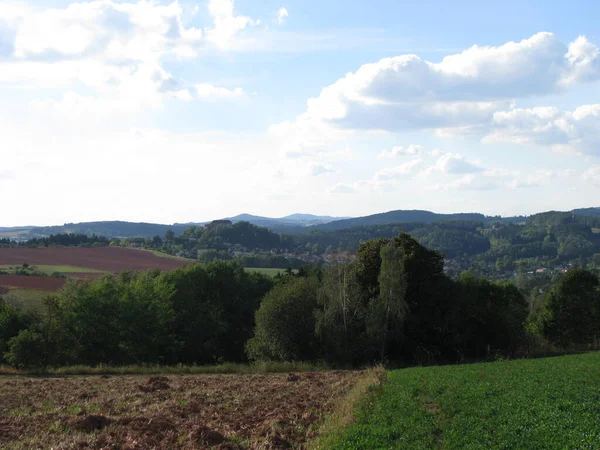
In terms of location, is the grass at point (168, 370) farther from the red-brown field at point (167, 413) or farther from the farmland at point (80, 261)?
the farmland at point (80, 261)

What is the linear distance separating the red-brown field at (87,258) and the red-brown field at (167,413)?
70767 millimetres

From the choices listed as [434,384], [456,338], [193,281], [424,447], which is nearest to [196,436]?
[424,447]

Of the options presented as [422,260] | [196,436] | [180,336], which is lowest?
[180,336]

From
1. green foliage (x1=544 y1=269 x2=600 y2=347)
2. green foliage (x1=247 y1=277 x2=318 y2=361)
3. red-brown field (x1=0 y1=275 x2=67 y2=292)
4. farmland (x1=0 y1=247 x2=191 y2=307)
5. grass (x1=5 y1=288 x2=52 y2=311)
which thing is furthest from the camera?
farmland (x1=0 y1=247 x2=191 y2=307)

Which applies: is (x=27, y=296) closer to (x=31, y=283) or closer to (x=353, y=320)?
(x=31, y=283)

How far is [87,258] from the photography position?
110000 millimetres

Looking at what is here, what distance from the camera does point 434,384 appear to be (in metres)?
26.2

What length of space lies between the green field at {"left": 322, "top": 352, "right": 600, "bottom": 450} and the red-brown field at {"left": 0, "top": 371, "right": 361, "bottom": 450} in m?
2.16

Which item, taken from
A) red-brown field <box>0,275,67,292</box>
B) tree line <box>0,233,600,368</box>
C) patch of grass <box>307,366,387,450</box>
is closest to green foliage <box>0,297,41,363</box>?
tree line <box>0,233,600,368</box>

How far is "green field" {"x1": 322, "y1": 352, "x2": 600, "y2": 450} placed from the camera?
577 inches

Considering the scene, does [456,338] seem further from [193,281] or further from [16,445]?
[16,445]

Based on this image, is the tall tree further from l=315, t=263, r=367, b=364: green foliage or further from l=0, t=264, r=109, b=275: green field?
l=0, t=264, r=109, b=275: green field

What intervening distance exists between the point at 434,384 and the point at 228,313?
128ft

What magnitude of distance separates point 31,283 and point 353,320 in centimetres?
4934
